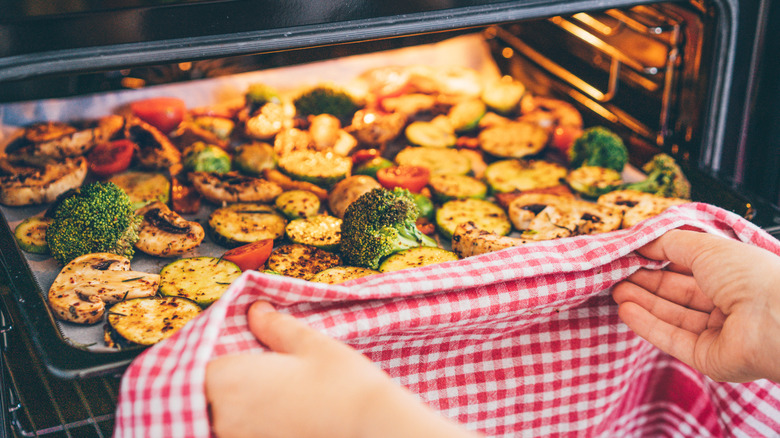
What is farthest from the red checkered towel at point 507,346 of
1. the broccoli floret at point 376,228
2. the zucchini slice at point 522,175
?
the zucchini slice at point 522,175

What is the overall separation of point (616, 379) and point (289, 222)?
1.22 m

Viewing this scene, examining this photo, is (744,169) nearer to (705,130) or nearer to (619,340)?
(705,130)

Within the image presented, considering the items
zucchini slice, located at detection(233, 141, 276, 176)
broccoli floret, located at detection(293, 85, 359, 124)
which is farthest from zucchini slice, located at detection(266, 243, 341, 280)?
broccoli floret, located at detection(293, 85, 359, 124)

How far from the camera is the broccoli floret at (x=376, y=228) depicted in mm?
1915

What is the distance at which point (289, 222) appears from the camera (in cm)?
217

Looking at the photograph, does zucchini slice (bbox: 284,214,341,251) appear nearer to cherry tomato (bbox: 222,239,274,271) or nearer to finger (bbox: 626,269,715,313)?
cherry tomato (bbox: 222,239,274,271)

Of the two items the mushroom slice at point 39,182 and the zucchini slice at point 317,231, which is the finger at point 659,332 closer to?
the zucchini slice at point 317,231

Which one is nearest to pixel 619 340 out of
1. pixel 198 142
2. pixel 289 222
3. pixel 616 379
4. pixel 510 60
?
pixel 616 379

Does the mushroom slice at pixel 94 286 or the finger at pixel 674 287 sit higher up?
the mushroom slice at pixel 94 286

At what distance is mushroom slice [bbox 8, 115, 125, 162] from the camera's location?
242cm

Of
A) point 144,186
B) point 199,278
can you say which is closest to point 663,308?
point 199,278

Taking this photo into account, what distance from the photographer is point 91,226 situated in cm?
185

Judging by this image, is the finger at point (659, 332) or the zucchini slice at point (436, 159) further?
the zucchini slice at point (436, 159)

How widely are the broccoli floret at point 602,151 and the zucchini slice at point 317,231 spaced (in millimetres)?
1127
